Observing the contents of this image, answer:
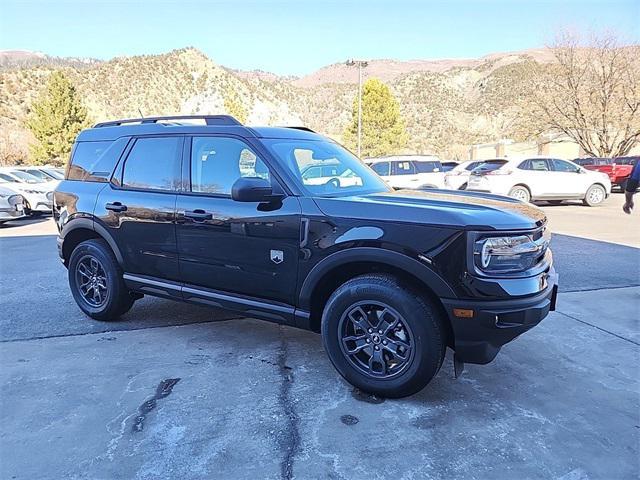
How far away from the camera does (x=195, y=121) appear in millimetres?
4422

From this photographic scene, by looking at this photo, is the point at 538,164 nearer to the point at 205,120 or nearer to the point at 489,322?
the point at 205,120

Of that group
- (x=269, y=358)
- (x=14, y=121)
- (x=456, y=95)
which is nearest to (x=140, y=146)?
(x=269, y=358)

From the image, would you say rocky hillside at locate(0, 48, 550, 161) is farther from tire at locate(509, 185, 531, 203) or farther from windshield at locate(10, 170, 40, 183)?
tire at locate(509, 185, 531, 203)

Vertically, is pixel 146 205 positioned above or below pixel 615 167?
above

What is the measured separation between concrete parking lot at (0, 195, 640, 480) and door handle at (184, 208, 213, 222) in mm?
1114

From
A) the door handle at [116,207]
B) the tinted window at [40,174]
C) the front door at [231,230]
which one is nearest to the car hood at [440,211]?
the front door at [231,230]

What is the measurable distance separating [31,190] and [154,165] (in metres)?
12.4

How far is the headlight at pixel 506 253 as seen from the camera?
277 centimetres

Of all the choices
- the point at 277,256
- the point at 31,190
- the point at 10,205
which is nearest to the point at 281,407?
the point at 277,256

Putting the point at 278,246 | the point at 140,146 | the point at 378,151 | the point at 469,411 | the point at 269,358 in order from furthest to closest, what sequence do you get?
the point at 378,151
the point at 140,146
the point at 269,358
the point at 278,246
the point at 469,411

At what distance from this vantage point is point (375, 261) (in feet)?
9.89

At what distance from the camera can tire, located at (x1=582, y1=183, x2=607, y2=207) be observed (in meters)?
15.0

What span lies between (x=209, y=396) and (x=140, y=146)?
7.87ft

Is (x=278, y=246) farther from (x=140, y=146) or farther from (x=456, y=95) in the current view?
(x=456, y=95)
